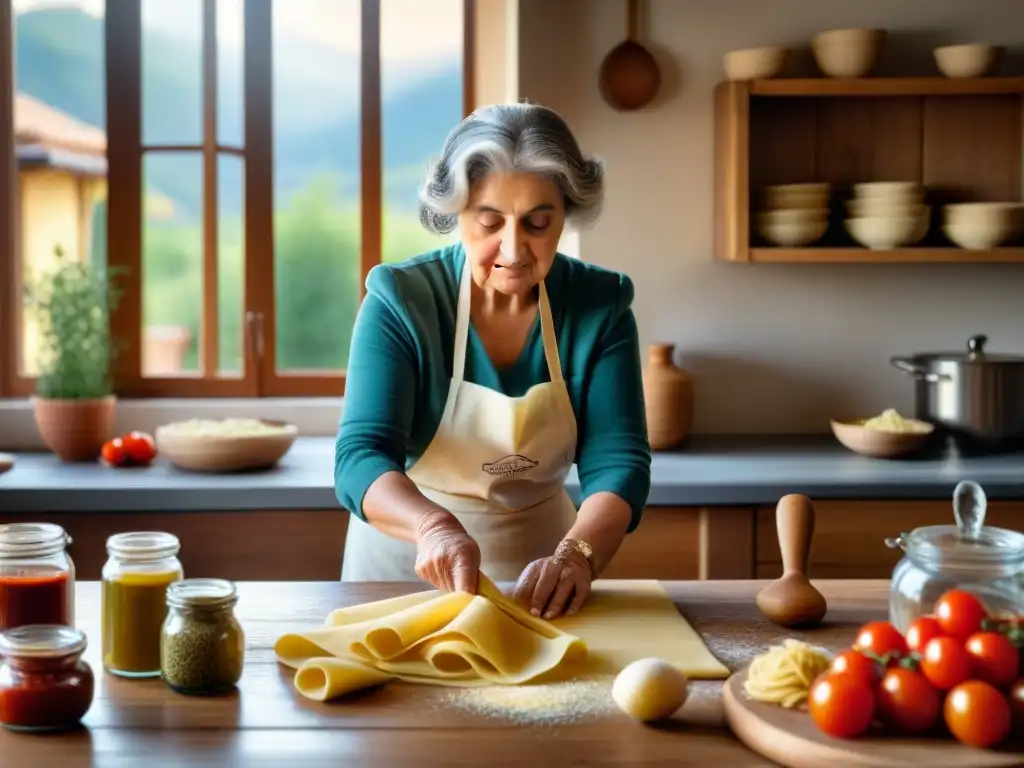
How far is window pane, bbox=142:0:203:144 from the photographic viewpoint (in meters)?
3.62

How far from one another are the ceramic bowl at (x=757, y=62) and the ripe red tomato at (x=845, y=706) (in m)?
2.32

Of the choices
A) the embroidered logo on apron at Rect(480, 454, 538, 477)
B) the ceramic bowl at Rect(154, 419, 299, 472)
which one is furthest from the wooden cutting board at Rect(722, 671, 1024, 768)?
the ceramic bowl at Rect(154, 419, 299, 472)

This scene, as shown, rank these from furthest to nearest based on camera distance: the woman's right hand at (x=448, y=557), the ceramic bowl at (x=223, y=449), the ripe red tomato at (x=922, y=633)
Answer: the ceramic bowl at (x=223, y=449) → the woman's right hand at (x=448, y=557) → the ripe red tomato at (x=922, y=633)

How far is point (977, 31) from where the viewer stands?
3.57m

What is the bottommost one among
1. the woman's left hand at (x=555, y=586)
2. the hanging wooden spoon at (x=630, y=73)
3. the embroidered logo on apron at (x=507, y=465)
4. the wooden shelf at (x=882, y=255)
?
the woman's left hand at (x=555, y=586)

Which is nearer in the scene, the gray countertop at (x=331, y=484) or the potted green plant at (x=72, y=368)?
the gray countertop at (x=331, y=484)

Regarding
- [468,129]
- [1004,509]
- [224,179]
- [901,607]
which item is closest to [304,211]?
[224,179]

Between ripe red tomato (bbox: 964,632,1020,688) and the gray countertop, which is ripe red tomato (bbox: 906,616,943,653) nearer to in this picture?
ripe red tomato (bbox: 964,632,1020,688)

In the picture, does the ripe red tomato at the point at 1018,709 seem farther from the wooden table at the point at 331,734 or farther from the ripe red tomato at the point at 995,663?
the wooden table at the point at 331,734

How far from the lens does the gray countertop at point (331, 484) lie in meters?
2.85

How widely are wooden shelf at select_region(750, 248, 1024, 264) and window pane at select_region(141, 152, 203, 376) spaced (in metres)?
1.50

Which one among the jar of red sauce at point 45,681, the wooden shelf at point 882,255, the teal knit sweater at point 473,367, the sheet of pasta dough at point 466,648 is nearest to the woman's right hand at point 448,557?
the sheet of pasta dough at point 466,648

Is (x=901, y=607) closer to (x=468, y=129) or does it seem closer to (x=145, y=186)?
(x=468, y=129)

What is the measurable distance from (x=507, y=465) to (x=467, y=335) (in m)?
0.23
